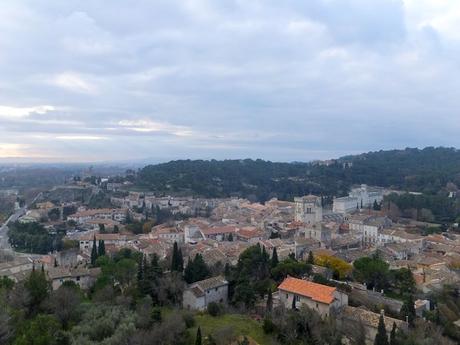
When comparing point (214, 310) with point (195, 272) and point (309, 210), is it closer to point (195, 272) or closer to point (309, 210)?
point (195, 272)

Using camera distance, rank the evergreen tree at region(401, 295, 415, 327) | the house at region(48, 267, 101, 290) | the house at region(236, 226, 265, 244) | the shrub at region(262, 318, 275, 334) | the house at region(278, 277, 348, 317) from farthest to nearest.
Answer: the house at region(236, 226, 265, 244), the house at region(48, 267, 101, 290), the evergreen tree at region(401, 295, 415, 327), the house at region(278, 277, 348, 317), the shrub at region(262, 318, 275, 334)

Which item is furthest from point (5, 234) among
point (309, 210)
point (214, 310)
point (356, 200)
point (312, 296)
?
point (356, 200)

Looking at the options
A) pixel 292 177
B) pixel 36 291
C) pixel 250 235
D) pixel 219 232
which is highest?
pixel 292 177

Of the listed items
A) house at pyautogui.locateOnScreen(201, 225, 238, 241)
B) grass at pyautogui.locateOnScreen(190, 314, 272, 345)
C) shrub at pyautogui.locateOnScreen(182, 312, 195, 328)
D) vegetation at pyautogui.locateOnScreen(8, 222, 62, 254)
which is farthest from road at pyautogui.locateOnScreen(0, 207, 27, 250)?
shrub at pyautogui.locateOnScreen(182, 312, 195, 328)

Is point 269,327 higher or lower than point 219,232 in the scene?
higher

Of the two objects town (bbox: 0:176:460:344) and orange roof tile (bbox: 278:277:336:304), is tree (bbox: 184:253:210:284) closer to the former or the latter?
town (bbox: 0:176:460:344)

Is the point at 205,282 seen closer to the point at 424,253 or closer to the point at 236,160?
the point at 424,253

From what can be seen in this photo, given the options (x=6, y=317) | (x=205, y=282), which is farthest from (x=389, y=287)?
(x=6, y=317)
